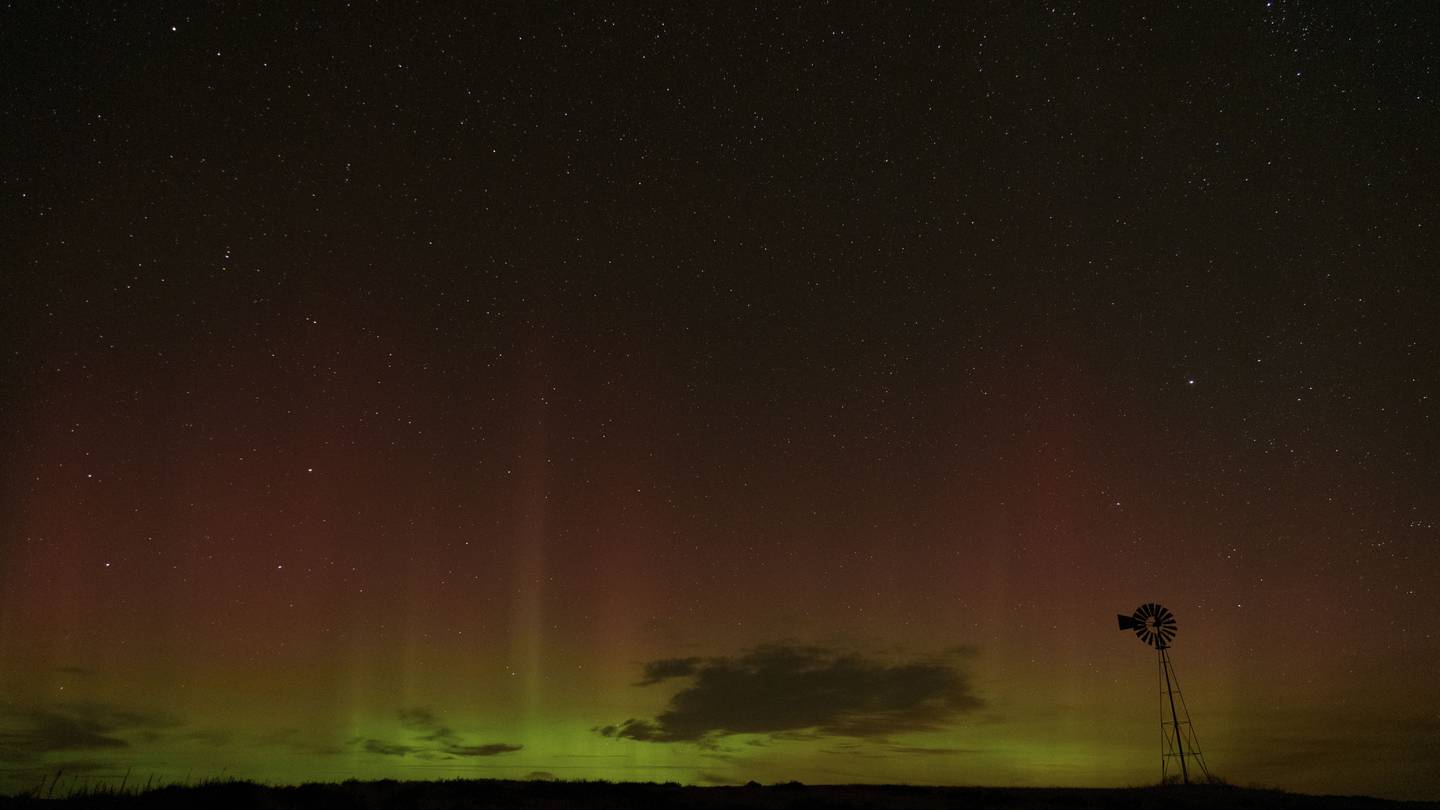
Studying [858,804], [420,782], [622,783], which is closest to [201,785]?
[420,782]

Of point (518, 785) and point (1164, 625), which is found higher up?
point (1164, 625)

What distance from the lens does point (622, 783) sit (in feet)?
81.1

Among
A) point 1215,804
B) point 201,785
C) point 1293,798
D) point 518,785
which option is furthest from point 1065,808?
point 201,785

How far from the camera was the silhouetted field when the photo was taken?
1702 centimetres

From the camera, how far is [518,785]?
2333cm

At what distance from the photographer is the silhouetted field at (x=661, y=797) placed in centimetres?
1702

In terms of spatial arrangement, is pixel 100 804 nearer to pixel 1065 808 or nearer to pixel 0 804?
pixel 0 804

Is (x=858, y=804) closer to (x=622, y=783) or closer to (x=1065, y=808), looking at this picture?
(x=1065, y=808)

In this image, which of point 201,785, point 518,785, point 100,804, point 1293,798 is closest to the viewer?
point 100,804

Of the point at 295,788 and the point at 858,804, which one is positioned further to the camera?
the point at 858,804

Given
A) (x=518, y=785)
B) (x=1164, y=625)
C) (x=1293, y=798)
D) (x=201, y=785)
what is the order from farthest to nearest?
(x=1164, y=625) < (x=1293, y=798) < (x=518, y=785) < (x=201, y=785)

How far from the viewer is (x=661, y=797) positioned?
2184 centimetres

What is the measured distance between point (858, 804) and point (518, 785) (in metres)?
8.30

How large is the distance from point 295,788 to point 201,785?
2.12 m
